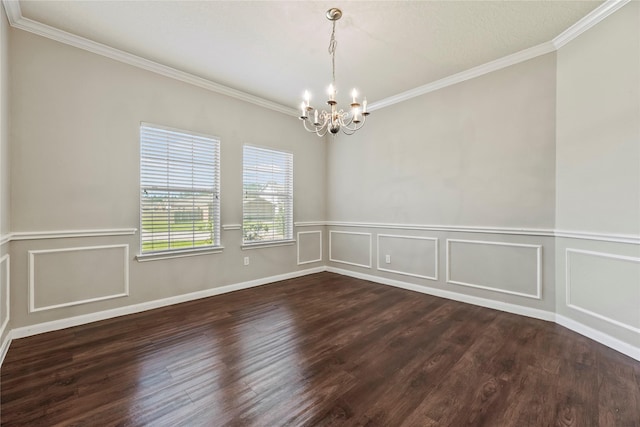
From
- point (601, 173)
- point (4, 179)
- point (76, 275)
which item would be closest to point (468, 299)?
point (601, 173)

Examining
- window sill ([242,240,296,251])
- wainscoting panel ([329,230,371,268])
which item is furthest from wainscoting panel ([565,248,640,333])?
window sill ([242,240,296,251])

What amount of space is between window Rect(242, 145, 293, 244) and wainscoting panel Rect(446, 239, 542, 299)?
251 centimetres

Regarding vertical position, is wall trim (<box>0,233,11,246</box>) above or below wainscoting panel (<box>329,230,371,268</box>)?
above

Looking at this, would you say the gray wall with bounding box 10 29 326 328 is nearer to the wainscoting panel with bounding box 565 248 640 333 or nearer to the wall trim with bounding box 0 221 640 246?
the wall trim with bounding box 0 221 640 246

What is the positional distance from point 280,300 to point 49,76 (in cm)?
330

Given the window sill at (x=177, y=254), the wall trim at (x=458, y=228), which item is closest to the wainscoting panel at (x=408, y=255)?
the wall trim at (x=458, y=228)

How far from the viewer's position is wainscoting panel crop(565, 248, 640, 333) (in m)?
2.24

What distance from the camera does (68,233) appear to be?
8.95 ft

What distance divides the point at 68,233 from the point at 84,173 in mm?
613

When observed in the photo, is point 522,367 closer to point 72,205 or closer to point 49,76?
point 72,205

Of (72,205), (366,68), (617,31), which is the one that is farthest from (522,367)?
(72,205)

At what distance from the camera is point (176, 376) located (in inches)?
77.1

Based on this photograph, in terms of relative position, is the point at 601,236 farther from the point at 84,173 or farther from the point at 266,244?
the point at 84,173

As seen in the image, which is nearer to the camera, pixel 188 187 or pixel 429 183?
pixel 188 187
